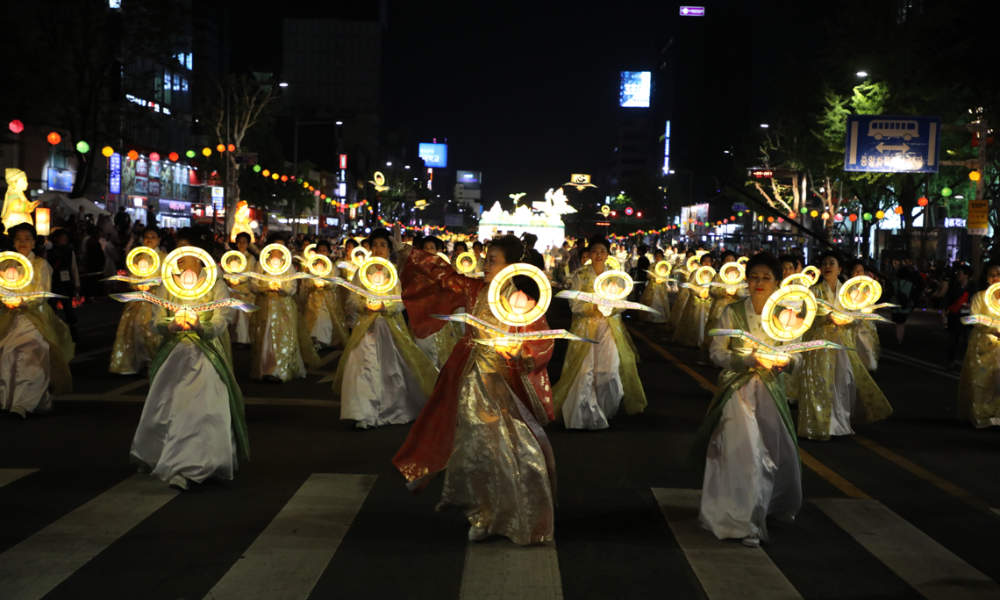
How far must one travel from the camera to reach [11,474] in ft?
22.4

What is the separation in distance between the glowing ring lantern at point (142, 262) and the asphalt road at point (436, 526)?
4.60 ft

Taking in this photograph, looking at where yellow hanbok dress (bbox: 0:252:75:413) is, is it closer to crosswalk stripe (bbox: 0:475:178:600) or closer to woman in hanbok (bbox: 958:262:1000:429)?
crosswalk stripe (bbox: 0:475:178:600)

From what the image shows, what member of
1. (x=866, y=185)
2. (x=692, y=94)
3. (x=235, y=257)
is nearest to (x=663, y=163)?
(x=692, y=94)

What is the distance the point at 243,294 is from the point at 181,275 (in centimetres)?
655

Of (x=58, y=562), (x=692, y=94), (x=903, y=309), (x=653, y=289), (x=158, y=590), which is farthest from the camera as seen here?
(x=692, y=94)

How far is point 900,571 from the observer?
17.1 feet

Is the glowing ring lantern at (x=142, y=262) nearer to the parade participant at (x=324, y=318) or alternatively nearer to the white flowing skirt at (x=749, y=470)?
the parade participant at (x=324, y=318)

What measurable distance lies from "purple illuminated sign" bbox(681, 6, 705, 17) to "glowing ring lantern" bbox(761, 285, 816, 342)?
14595cm

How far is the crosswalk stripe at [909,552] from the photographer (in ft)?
16.2

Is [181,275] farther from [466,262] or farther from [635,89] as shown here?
[635,89]

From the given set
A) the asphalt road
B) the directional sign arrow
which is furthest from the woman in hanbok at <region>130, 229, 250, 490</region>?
the directional sign arrow

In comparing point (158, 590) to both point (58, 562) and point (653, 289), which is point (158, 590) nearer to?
point (58, 562)

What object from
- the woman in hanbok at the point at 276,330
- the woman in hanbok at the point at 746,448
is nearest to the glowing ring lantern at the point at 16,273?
the woman in hanbok at the point at 276,330

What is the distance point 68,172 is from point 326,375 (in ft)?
95.7
